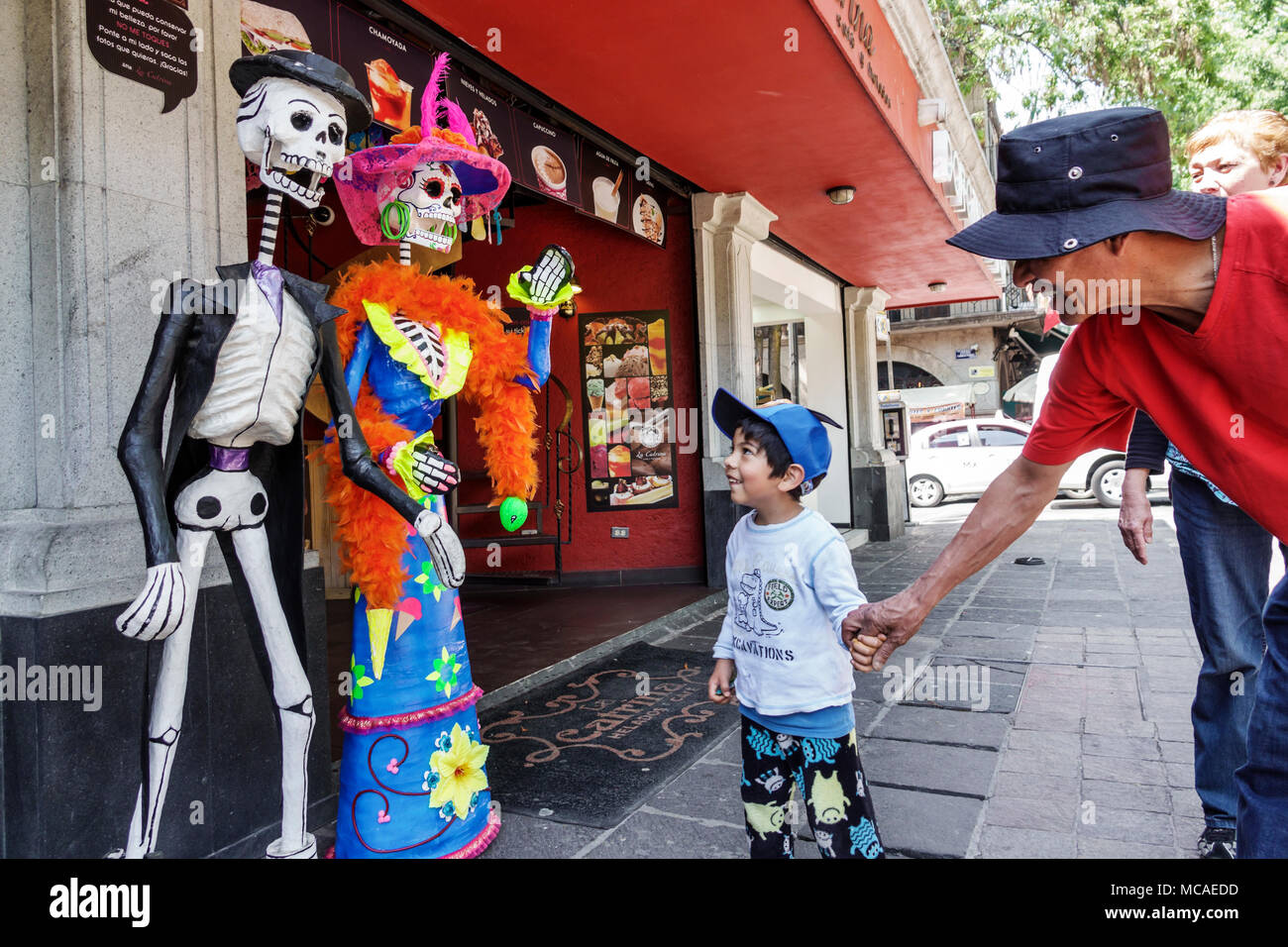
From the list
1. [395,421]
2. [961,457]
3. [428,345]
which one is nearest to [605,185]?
[428,345]

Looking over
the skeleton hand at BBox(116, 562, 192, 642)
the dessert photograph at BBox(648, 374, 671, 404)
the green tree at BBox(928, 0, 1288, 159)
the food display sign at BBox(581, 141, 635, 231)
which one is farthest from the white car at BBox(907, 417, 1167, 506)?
the skeleton hand at BBox(116, 562, 192, 642)

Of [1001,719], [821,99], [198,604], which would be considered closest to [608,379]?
[821,99]

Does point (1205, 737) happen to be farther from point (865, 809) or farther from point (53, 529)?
point (53, 529)

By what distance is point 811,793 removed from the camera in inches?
82.4

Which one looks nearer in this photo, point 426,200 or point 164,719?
point 164,719

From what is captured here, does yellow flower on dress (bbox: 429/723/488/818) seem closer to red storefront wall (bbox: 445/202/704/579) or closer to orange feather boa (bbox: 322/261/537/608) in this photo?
orange feather boa (bbox: 322/261/537/608)

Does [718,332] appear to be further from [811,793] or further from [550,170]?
[811,793]

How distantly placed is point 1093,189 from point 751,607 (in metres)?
1.20

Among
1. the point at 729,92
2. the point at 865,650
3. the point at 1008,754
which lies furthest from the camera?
the point at 729,92

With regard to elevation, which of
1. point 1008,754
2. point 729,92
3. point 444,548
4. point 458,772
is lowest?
point 1008,754

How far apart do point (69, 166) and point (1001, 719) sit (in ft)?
13.2

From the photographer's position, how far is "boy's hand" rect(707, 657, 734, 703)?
2.27 m

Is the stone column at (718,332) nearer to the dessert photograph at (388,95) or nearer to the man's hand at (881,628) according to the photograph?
the dessert photograph at (388,95)

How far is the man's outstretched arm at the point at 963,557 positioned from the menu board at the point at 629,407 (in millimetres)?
5958
